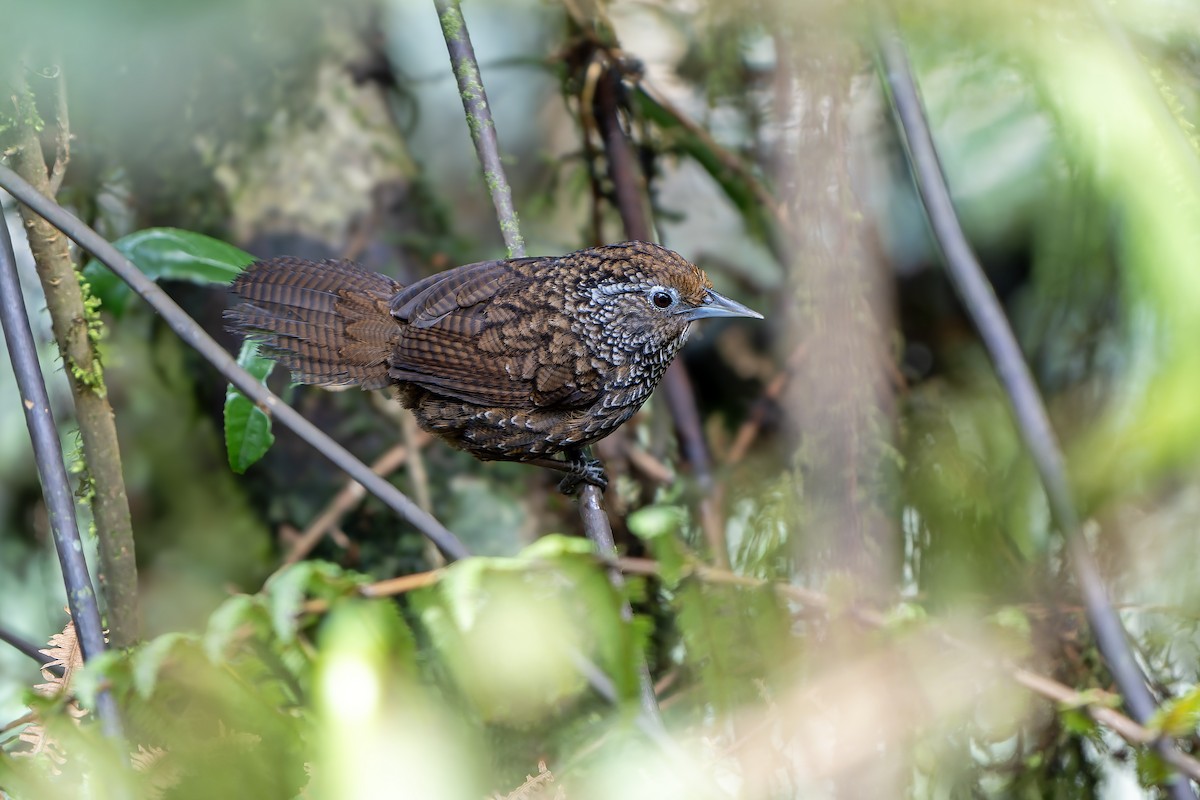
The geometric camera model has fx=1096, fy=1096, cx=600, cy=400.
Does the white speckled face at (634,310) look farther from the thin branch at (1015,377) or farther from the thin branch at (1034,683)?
the thin branch at (1034,683)

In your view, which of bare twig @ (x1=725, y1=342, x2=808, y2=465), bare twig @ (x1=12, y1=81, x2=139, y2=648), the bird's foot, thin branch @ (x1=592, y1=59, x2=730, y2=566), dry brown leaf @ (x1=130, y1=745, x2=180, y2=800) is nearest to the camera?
dry brown leaf @ (x1=130, y1=745, x2=180, y2=800)

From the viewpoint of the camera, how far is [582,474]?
274cm

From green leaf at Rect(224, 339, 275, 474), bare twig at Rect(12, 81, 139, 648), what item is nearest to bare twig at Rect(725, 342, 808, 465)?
green leaf at Rect(224, 339, 275, 474)

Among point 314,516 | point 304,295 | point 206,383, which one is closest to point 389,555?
point 314,516

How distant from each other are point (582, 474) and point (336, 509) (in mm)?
1175

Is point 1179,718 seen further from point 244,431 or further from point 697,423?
point 697,423

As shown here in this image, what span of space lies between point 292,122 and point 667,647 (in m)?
2.14

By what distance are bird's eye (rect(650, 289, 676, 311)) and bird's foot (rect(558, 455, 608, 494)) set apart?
0.44 meters

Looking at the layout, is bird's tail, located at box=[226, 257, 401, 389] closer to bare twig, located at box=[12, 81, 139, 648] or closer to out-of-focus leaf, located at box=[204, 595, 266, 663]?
bare twig, located at box=[12, 81, 139, 648]

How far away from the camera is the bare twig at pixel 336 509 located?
3.56m

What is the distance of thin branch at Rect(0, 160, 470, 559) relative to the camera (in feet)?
5.87

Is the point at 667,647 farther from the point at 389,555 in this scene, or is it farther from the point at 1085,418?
the point at 1085,418

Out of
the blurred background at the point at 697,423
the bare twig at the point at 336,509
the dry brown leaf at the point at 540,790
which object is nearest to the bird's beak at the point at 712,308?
the blurred background at the point at 697,423

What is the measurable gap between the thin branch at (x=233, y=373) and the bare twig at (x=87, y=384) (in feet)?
1.44
